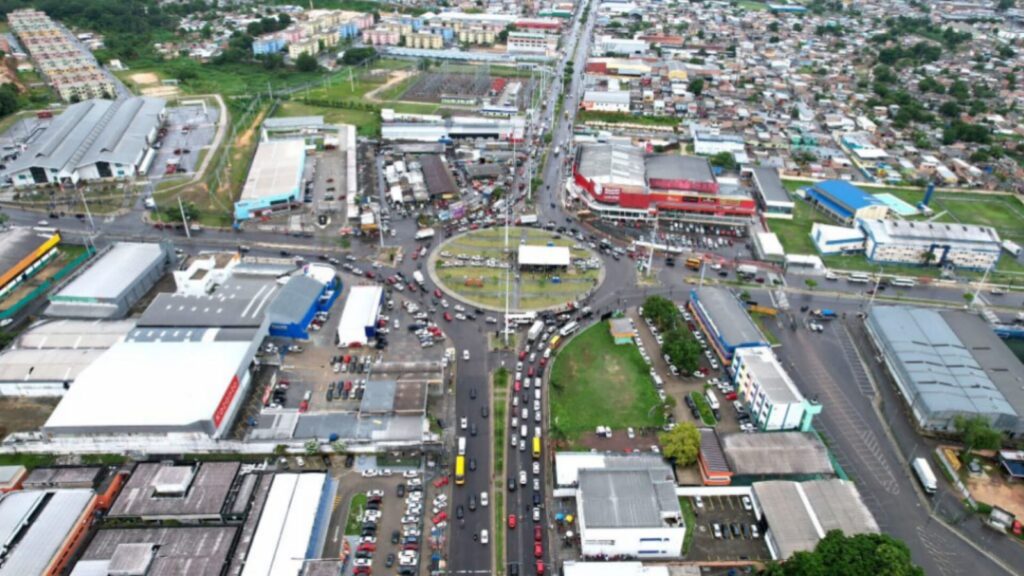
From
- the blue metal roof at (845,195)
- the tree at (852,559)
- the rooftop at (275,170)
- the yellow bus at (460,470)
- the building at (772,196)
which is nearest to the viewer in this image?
the tree at (852,559)

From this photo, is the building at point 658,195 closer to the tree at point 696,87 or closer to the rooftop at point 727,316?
the rooftop at point 727,316

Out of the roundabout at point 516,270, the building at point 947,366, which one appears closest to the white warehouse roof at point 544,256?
the roundabout at point 516,270

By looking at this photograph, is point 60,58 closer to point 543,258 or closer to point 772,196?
point 543,258

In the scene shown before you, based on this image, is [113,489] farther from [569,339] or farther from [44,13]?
[44,13]

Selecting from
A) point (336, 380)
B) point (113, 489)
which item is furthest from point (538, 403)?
point (113, 489)

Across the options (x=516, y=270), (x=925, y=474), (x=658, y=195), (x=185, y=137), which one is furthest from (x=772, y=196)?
(x=185, y=137)

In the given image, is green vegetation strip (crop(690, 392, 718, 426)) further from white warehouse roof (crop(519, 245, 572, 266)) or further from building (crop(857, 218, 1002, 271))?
building (crop(857, 218, 1002, 271))
